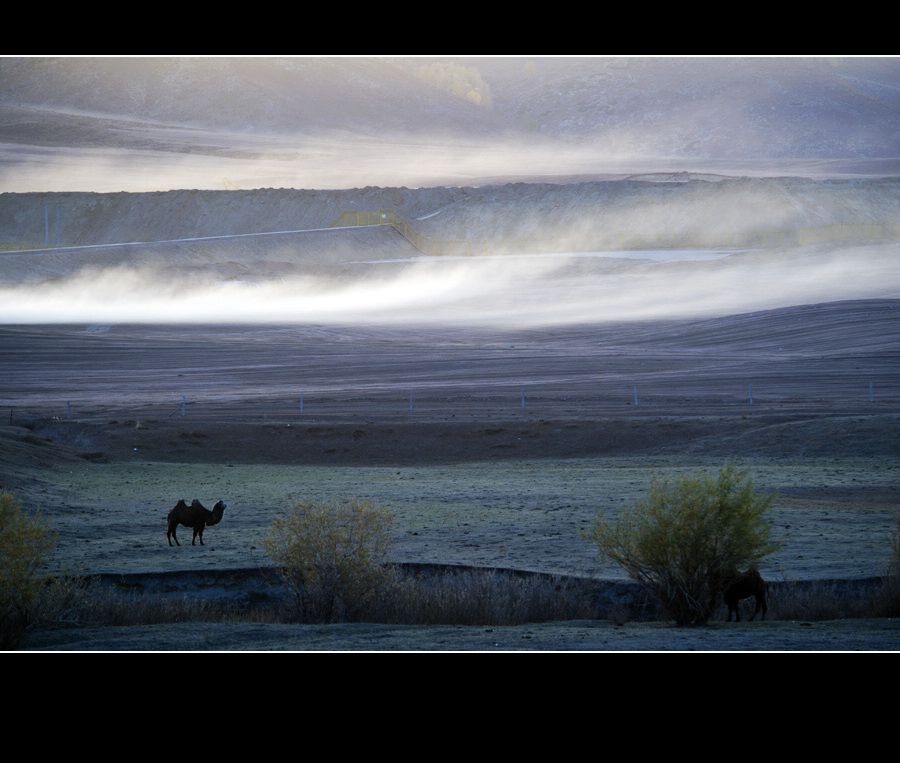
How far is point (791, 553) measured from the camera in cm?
1245

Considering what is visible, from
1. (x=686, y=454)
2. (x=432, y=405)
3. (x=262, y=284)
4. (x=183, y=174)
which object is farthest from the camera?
(x=262, y=284)

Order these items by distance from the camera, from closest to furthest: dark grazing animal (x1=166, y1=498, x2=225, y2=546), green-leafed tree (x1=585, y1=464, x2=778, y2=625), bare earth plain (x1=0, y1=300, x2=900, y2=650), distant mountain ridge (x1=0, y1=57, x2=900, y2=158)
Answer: green-leafed tree (x1=585, y1=464, x2=778, y2=625), bare earth plain (x1=0, y1=300, x2=900, y2=650), dark grazing animal (x1=166, y1=498, x2=225, y2=546), distant mountain ridge (x1=0, y1=57, x2=900, y2=158)

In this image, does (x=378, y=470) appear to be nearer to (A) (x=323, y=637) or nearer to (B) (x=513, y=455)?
(B) (x=513, y=455)

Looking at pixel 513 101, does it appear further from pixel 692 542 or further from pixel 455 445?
pixel 692 542

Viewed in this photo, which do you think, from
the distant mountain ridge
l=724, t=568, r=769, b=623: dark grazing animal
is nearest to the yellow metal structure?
the distant mountain ridge

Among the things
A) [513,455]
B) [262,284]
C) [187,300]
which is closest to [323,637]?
[513,455]

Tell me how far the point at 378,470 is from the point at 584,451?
4.08 metres

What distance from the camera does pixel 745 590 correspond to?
33.2 feet

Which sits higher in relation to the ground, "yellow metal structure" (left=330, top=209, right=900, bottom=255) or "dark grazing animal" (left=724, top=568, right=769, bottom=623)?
"yellow metal structure" (left=330, top=209, right=900, bottom=255)

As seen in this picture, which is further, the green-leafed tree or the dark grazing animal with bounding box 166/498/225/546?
the dark grazing animal with bounding box 166/498/225/546

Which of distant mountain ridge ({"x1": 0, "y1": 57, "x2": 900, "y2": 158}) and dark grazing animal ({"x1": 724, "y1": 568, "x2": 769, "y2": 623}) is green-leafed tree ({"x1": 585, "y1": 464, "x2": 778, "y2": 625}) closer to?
dark grazing animal ({"x1": 724, "y1": 568, "x2": 769, "y2": 623})

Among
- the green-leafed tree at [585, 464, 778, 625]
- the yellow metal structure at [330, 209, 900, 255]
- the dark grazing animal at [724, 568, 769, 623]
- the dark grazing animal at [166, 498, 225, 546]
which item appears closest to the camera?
the green-leafed tree at [585, 464, 778, 625]

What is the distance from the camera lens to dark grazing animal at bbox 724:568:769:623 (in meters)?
10.0

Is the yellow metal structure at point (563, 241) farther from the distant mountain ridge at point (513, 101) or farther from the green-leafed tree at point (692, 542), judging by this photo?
the green-leafed tree at point (692, 542)
